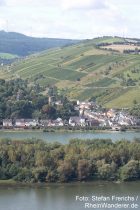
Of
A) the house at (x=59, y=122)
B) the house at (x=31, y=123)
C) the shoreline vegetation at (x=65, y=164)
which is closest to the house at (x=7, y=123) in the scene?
the house at (x=31, y=123)

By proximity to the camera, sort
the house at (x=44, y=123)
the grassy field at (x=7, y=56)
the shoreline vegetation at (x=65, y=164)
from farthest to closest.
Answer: the grassy field at (x=7, y=56), the house at (x=44, y=123), the shoreline vegetation at (x=65, y=164)

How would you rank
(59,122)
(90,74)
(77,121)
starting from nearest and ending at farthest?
1. (59,122)
2. (77,121)
3. (90,74)

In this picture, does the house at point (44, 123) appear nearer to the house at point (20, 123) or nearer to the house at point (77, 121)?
the house at point (20, 123)

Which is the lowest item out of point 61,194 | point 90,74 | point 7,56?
point 61,194

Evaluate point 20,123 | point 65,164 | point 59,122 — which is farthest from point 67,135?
point 65,164

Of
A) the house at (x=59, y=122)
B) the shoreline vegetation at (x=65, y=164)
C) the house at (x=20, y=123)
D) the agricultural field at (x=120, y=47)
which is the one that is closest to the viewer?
the shoreline vegetation at (x=65, y=164)

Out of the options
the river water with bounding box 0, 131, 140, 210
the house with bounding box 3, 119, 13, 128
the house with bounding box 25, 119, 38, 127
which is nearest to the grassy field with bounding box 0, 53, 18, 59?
the house with bounding box 25, 119, 38, 127

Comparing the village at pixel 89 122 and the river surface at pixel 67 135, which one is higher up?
the village at pixel 89 122

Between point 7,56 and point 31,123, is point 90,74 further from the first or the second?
point 7,56
